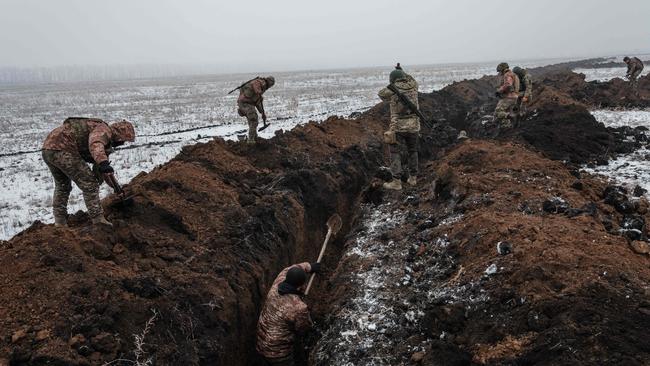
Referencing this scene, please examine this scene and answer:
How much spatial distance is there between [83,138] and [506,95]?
416 inches

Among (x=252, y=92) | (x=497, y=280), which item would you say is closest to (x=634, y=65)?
(x=252, y=92)

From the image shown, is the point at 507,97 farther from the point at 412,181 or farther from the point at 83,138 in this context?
the point at 83,138

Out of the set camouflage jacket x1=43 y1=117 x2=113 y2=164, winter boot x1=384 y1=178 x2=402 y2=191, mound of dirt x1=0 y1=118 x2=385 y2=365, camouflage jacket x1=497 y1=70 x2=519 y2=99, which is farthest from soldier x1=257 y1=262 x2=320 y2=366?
camouflage jacket x1=497 y1=70 x2=519 y2=99

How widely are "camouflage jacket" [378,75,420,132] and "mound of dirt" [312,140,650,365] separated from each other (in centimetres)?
153

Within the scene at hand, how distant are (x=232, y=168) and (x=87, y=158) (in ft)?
10.1

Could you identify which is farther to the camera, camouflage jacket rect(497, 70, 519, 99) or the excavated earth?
camouflage jacket rect(497, 70, 519, 99)

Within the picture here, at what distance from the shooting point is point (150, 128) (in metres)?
19.1

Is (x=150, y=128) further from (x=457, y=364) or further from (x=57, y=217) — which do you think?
(x=457, y=364)

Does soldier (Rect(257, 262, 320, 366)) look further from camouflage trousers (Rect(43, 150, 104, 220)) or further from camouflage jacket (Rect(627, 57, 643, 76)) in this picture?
camouflage jacket (Rect(627, 57, 643, 76))

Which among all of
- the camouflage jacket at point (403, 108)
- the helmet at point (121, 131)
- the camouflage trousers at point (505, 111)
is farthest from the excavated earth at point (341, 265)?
the camouflage trousers at point (505, 111)

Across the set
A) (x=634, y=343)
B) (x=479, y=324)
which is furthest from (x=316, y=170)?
(x=634, y=343)

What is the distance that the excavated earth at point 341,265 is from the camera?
3732 mm

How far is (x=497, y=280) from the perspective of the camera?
454cm

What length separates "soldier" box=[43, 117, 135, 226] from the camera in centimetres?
527
